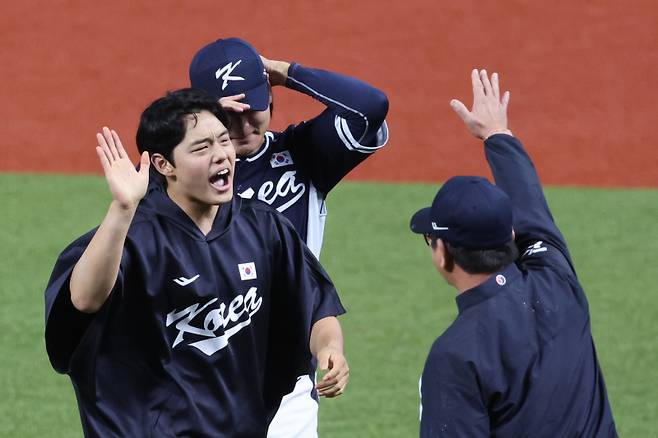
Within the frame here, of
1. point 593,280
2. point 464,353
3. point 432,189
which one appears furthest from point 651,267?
point 464,353

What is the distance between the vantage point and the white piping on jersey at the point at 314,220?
5.10 metres

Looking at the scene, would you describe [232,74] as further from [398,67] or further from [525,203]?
[398,67]

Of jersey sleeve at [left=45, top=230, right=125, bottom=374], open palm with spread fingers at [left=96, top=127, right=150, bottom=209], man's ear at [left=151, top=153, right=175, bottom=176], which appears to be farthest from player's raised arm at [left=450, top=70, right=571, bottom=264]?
jersey sleeve at [left=45, top=230, right=125, bottom=374]

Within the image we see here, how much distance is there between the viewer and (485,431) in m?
3.43

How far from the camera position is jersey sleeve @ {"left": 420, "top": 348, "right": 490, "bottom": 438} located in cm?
342

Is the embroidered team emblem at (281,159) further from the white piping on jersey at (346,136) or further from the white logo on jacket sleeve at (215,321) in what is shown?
the white logo on jacket sleeve at (215,321)

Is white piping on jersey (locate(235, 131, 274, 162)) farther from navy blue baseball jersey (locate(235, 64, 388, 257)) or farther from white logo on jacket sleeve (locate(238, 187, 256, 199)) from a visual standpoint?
white logo on jacket sleeve (locate(238, 187, 256, 199))

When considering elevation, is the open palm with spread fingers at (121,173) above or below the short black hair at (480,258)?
above

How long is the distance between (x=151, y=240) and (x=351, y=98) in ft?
4.42

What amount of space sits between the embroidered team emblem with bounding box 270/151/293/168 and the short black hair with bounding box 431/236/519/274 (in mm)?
1552

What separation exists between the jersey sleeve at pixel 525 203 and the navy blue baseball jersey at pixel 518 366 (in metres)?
0.12

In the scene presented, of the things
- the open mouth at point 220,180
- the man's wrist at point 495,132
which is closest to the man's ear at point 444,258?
the man's wrist at point 495,132

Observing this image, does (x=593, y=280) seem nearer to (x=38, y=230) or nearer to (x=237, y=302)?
(x=38, y=230)

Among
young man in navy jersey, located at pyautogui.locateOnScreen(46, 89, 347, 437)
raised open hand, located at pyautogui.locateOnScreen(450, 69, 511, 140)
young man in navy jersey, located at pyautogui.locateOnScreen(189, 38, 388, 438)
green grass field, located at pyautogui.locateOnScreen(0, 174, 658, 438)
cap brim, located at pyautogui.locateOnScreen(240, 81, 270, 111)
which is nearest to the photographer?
young man in navy jersey, located at pyautogui.locateOnScreen(46, 89, 347, 437)
